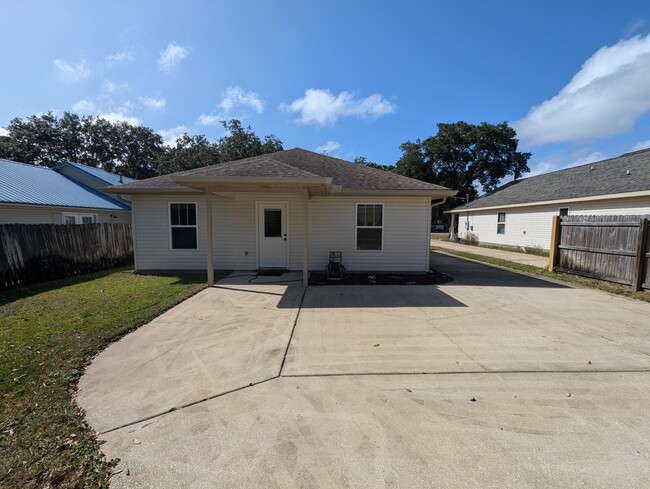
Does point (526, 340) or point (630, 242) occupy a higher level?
point (630, 242)

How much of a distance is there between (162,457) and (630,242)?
1005cm

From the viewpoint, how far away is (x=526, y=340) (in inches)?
166

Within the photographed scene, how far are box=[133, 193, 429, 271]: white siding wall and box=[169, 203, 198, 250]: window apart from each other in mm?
156

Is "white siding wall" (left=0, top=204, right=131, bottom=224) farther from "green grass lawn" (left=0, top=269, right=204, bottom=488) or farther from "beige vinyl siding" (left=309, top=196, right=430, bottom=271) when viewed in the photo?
"beige vinyl siding" (left=309, top=196, right=430, bottom=271)

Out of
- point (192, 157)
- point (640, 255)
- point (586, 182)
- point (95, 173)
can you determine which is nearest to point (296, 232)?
point (640, 255)

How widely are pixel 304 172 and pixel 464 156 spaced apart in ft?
108

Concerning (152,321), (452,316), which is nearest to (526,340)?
(452,316)

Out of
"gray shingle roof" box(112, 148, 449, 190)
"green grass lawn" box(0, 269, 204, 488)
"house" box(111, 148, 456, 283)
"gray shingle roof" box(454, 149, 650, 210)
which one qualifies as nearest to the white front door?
"house" box(111, 148, 456, 283)

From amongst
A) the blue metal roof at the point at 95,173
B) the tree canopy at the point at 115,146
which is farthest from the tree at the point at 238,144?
the blue metal roof at the point at 95,173

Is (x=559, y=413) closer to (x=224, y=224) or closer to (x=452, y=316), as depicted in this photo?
(x=452, y=316)

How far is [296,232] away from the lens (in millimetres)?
9461

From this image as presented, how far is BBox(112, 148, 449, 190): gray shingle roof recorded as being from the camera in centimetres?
649

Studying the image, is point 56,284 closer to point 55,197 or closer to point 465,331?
point 55,197

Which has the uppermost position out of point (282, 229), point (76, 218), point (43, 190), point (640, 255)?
point (43, 190)
